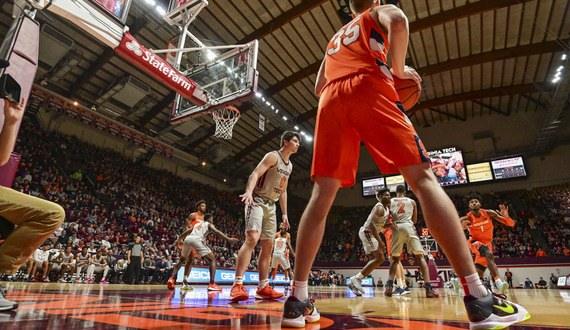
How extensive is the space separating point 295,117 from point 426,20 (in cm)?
852

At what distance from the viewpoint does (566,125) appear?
60.3ft

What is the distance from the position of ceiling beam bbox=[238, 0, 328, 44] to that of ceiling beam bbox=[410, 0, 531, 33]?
418 cm

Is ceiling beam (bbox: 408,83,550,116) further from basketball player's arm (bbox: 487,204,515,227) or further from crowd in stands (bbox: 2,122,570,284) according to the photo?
basketball player's arm (bbox: 487,204,515,227)

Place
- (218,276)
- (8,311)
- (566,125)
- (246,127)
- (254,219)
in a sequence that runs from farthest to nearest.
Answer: (246,127) < (566,125) < (218,276) < (254,219) < (8,311)

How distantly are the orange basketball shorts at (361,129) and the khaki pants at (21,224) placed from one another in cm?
162

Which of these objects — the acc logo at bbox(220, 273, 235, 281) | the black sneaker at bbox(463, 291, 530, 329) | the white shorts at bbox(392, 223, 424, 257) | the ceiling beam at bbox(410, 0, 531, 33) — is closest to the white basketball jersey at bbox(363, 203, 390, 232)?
the white shorts at bbox(392, 223, 424, 257)

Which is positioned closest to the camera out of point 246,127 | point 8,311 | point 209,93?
point 8,311

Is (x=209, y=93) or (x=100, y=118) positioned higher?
(x=100, y=118)

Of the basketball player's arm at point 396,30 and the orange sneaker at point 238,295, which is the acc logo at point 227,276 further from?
the basketball player's arm at point 396,30

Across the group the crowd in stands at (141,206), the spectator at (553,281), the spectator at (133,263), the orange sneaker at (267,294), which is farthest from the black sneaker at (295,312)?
the spectator at (553,281)

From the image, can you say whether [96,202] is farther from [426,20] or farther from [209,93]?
[426,20]

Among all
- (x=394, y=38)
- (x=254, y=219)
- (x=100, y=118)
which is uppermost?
(x=100, y=118)

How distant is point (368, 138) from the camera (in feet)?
5.31

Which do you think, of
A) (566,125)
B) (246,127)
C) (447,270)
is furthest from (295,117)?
(566,125)
